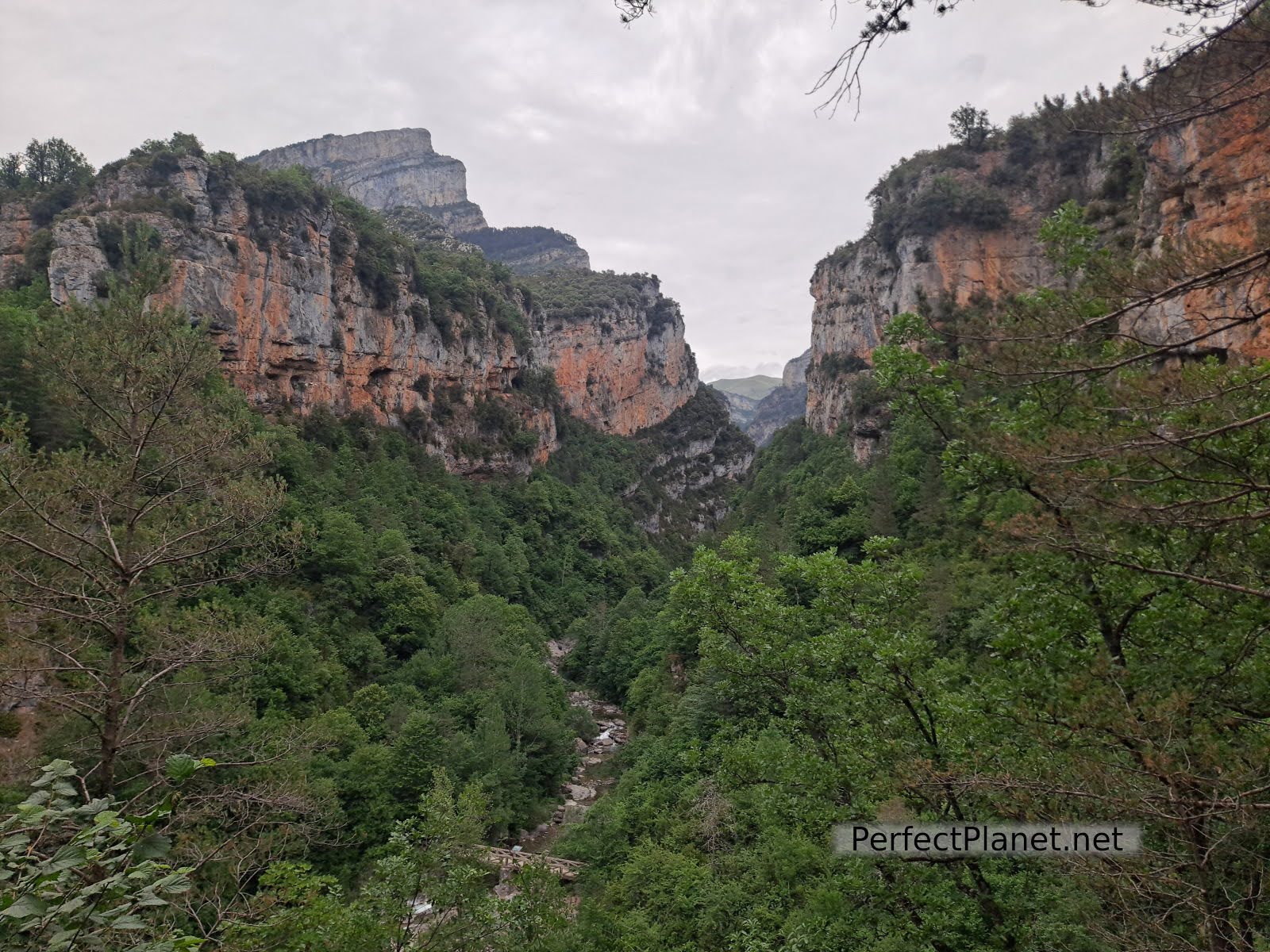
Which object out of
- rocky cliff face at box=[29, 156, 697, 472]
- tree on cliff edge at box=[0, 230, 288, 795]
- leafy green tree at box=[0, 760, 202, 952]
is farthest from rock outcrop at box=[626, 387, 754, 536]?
leafy green tree at box=[0, 760, 202, 952]

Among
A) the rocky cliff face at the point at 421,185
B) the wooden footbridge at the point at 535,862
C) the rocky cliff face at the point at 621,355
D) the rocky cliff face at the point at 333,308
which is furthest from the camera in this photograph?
the rocky cliff face at the point at 421,185

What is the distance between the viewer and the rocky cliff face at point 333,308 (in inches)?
1294

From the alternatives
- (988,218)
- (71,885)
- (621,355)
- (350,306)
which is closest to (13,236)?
(350,306)

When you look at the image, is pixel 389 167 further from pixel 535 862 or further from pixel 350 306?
pixel 535 862

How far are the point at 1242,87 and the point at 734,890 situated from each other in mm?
11916

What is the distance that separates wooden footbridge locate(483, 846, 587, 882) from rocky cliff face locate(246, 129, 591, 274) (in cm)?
12882

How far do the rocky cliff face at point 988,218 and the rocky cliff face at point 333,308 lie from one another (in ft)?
81.0

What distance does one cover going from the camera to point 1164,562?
4902mm

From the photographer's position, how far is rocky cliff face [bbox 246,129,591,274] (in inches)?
5271

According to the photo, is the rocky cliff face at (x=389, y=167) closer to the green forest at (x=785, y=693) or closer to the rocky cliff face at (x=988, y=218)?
the rocky cliff face at (x=988, y=218)

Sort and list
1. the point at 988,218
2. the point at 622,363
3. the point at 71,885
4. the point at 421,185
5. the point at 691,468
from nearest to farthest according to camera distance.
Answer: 1. the point at 71,885
2. the point at 988,218
3. the point at 622,363
4. the point at 691,468
5. the point at 421,185

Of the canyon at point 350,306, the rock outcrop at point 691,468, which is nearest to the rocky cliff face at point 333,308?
the canyon at point 350,306

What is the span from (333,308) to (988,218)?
44845mm

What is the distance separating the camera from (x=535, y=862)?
54.2 ft
